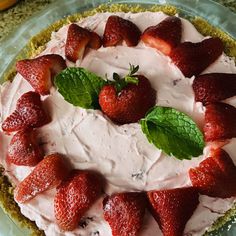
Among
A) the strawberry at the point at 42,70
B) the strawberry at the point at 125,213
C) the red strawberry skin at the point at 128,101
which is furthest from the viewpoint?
the strawberry at the point at 42,70

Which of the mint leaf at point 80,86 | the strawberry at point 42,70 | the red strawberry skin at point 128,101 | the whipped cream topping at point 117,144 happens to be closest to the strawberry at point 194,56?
the whipped cream topping at point 117,144

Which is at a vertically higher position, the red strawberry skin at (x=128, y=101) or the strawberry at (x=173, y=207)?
the red strawberry skin at (x=128, y=101)

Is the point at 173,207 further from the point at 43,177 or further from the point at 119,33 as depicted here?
the point at 119,33

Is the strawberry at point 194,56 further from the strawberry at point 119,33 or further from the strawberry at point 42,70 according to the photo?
the strawberry at point 42,70

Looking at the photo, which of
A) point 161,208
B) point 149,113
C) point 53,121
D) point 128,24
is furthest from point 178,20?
point 161,208

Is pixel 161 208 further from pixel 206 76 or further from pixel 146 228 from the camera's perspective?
pixel 206 76

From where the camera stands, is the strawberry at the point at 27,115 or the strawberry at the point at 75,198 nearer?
the strawberry at the point at 75,198

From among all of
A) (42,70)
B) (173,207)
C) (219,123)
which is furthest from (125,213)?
(42,70)

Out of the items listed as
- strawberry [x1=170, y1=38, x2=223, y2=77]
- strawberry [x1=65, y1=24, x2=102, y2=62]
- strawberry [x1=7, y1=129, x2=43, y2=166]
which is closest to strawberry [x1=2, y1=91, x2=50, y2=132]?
strawberry [x1=7, y1=129, x2=43, y2=166]
